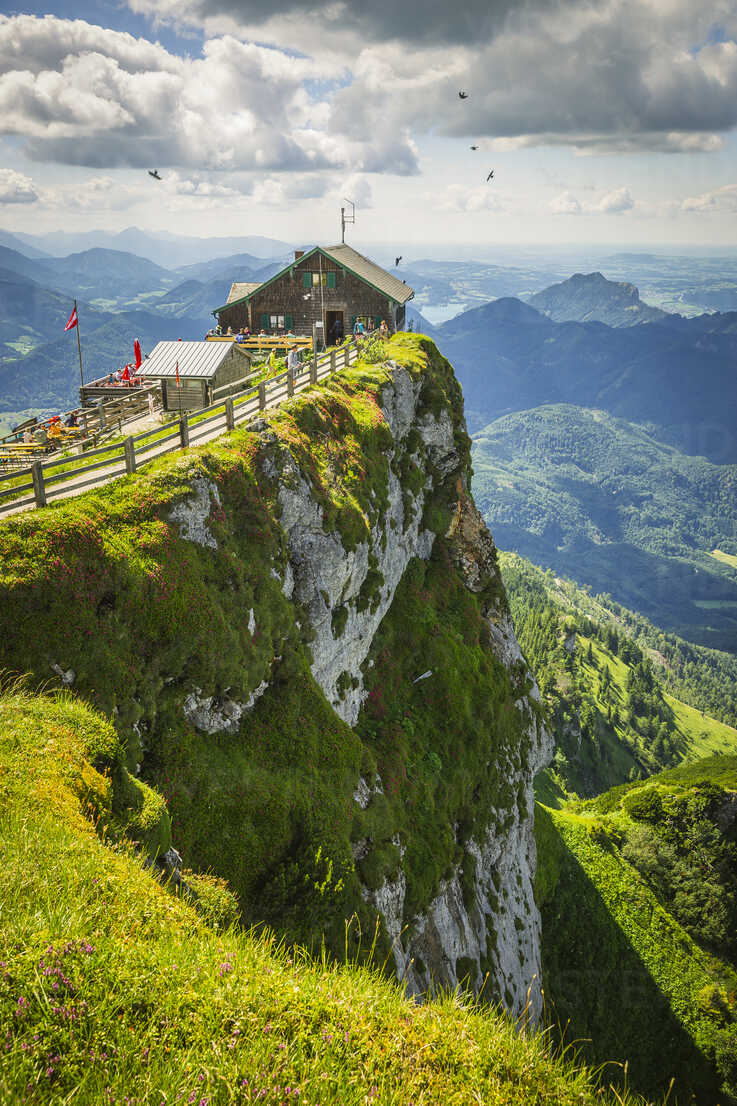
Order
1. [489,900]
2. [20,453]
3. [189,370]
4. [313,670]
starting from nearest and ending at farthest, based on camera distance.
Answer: [313,670] < [20,453] < [189,370] < [489,900]

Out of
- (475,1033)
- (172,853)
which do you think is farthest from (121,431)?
(475,1033)

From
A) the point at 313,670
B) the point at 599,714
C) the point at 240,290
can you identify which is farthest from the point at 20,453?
the point at 599,714

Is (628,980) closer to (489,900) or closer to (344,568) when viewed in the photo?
(489,900)

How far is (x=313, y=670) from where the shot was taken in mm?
23391

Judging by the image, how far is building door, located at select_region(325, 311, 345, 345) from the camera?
172 ft

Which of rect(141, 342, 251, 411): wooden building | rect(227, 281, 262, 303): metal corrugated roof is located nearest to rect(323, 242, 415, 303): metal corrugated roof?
rect(227, 281, 262, 303): metal corrugated roof

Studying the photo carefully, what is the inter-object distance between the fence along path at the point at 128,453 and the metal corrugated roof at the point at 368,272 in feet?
61.1

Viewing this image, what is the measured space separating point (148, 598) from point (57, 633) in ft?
8.84

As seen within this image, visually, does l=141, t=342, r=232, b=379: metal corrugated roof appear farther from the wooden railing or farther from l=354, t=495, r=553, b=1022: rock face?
l=354, t=495, r=553, b=1022: rock face

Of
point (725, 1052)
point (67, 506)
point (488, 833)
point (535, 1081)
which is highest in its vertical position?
point (67, 506)

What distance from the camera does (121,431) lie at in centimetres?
2895

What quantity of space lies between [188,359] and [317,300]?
Answer: 23.7 meters

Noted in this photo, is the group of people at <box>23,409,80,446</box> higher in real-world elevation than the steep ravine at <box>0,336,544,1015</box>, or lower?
higher

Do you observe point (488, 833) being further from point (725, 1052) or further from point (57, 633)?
point (725, 1052)
